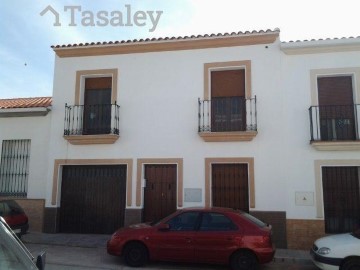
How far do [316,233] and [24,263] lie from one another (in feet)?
28.3

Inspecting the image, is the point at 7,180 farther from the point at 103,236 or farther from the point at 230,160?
the point at 230,160

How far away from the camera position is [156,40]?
11.2 meters

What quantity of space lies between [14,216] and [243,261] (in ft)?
19.9

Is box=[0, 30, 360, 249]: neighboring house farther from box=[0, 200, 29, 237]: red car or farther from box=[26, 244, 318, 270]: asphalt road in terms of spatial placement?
box=[26, 244, 318, 270]: asphalt road

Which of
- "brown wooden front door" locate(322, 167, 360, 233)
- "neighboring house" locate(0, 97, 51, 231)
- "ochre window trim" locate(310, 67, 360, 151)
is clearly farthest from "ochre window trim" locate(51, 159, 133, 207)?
"brown wooden front door" locate(322, 167, 360, 233)

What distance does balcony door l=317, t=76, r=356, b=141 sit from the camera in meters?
10.1

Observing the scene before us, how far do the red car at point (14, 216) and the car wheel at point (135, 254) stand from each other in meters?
3.31

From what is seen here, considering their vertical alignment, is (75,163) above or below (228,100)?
below

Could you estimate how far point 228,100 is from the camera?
10.9 m

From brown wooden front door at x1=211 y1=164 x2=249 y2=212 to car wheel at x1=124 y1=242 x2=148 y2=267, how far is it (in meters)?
3.13

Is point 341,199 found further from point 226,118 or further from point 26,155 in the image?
point 26,155

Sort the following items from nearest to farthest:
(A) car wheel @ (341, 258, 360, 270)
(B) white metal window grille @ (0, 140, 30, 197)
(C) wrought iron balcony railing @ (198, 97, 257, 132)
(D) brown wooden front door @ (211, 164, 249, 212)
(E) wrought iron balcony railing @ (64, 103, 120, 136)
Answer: (A) car wheel @ (341, 258, 360, 270)
(D) brown wooden front door @ (211, 164, 249, 212)
(C) wrought iron balcony railing @ (198, 97, 257, 132)
(E) wrought iron balcony railing @ (64, 103, 120, 136)
(B) white metal window grille @ (0, 140, 30, 197)

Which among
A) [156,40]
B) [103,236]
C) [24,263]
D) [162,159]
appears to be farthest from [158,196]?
[24,263]

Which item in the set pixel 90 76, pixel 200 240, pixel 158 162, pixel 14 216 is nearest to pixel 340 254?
pixel 200 240
